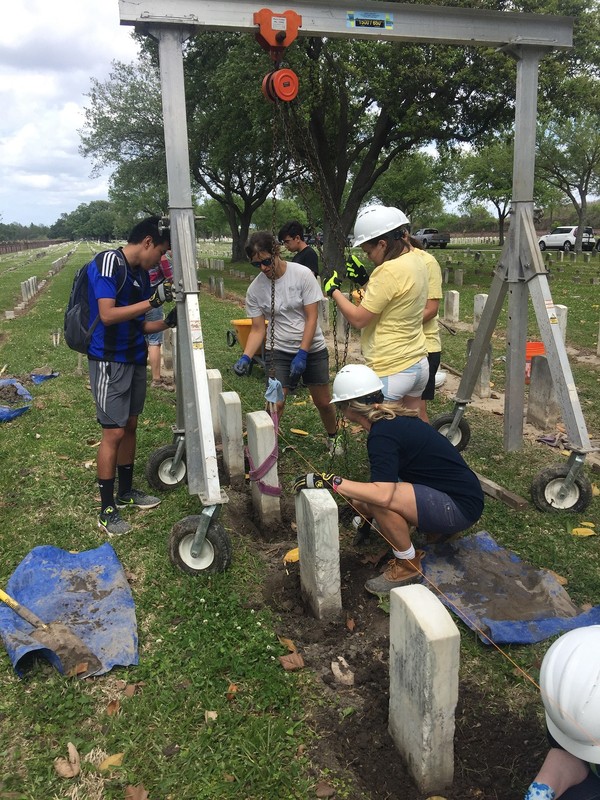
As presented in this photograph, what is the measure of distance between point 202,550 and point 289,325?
2121mm

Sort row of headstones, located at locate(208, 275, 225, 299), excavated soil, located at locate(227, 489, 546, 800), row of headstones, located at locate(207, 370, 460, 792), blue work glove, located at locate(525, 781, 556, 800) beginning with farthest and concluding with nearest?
row of headstones, located at locate(208, 275, 225, 299), excavated soil, located at locate(227, 489, 546, 800), row of headstones, located at locate(207, 370, 460, 792), blue work glove, located at locate(525, 781, 556, 800)

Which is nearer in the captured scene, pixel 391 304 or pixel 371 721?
pixel 371 721

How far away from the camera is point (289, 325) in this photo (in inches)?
200

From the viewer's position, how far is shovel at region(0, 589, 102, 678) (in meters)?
2.96

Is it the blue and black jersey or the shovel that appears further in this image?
the blue and black jersey

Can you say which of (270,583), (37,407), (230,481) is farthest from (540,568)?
(37,407)

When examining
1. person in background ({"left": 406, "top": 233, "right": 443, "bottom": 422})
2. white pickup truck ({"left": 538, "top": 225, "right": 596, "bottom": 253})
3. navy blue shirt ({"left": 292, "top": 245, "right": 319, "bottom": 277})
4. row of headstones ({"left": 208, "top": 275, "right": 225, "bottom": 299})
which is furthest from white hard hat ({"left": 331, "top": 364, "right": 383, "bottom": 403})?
white pickup truck ({"left": 538, "top": 225, "right": 596, "bottom": 253})

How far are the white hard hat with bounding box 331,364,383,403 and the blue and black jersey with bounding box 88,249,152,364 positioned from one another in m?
1.56

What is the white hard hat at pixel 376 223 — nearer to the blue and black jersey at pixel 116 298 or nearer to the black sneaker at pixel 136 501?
the blue and black jersey at pixel 116 298

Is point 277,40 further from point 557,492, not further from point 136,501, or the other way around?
point 557,492

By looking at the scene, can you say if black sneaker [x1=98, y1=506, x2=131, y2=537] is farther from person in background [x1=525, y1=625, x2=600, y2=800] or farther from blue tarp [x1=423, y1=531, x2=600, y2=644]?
person in background [x1=525, y1=625, x2=600, y2=800]

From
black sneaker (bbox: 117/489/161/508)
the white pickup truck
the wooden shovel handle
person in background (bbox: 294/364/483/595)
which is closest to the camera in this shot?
the wooden shovel handle

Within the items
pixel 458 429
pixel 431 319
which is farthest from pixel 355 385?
pixel 458 429

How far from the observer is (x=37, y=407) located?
755 centimetres
